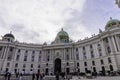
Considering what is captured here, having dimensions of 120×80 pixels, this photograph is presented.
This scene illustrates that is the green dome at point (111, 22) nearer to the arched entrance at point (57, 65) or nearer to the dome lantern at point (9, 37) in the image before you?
the arched entrance at point (57, 65)

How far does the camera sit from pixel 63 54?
55.6 metres

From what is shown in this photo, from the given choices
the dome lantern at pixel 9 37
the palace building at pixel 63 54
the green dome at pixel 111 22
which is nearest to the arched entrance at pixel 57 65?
the palace building at pixel 63 54

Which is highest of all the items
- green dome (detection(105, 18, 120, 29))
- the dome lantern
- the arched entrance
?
green dome (detection(105, 18, 120, 29))

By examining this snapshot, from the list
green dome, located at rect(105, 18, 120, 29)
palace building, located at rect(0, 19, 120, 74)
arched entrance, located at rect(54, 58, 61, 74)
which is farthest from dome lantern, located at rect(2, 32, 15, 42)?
green dome, located at rect(105, 18, 120, 29)

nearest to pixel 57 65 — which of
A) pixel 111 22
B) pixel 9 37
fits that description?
pixel 9 37

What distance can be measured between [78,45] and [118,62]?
2065 centimetres

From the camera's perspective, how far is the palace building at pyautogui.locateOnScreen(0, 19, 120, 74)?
4269 cm

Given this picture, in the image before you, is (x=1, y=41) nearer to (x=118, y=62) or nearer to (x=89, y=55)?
(x=89, y=55)

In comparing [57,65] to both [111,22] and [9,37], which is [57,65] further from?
[111,22]

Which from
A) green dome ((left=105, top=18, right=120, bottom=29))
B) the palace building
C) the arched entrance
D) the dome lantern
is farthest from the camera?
the dome lantern

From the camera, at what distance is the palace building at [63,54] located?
42.7 meters

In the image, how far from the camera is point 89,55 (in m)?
48.9

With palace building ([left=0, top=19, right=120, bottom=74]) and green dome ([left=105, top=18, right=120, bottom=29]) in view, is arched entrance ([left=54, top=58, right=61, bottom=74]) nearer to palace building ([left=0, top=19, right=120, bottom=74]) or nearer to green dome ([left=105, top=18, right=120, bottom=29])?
palace building ([left=0, top=19, right=120, bottom=74])

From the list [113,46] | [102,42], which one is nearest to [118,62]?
[113,46]
